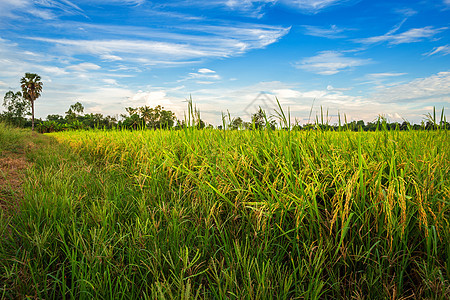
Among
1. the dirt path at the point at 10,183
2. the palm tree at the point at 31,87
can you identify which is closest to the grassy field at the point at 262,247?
the dirt path at the point at 10,183

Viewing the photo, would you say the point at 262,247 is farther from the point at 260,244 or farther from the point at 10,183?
the point at 10,183

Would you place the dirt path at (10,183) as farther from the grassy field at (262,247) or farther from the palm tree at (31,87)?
the palm tree at (31,87)

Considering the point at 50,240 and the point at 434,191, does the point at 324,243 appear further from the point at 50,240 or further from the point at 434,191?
the point at 50,240

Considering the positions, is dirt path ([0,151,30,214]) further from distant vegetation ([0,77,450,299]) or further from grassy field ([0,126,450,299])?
grassy field ([0,126,450,299])

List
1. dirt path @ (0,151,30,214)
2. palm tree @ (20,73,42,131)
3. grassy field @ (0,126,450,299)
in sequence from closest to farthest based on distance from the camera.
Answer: grassy field @ (0,126,450,299), dirt path @ (0,151,30,214), palm tree @ (20,73,42,131)

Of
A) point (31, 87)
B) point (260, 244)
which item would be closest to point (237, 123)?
point (260, 244)

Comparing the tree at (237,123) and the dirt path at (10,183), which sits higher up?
the tree at (237,123)

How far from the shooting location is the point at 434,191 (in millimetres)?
1828

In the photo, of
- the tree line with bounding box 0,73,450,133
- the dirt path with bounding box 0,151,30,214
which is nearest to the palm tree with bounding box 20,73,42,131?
the tree line with bounding box 0,73,450,133

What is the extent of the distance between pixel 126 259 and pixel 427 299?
5.60 ft

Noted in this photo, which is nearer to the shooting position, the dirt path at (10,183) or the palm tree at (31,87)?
the dirt path at (10,183)

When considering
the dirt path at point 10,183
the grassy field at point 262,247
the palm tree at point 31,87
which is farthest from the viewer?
the palm tree at point 31,87

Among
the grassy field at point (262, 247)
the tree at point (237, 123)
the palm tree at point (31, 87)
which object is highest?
the palm tree at point (31, 87)

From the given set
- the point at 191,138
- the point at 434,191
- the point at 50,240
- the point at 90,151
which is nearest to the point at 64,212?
the point at 50,240
